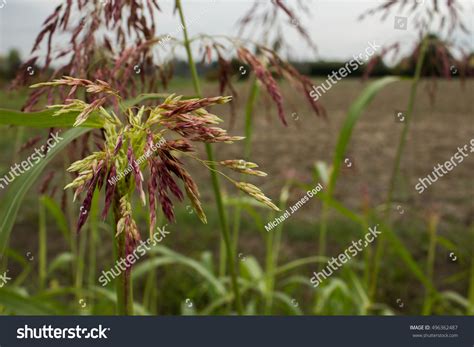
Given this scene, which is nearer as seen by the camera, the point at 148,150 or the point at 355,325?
the point at 148,150

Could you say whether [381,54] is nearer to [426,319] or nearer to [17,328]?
[426,319]

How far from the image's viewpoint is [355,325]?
1.01m

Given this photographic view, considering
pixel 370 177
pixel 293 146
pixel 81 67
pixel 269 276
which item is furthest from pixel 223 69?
pixel 293 146

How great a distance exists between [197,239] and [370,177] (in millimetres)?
2439
